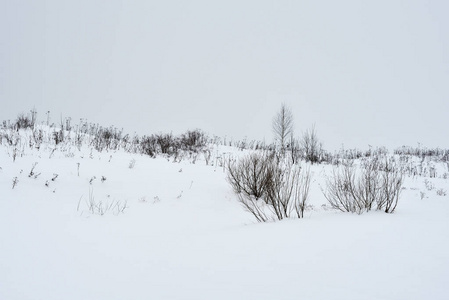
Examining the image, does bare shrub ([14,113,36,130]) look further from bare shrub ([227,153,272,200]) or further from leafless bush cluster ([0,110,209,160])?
bare shrub ([227,153,272,200])

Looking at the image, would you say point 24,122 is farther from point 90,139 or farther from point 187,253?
point 187,253

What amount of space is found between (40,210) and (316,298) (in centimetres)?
436

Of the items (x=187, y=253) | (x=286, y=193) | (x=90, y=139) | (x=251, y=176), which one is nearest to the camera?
(x=187, y=253)

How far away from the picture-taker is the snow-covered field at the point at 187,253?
6.03ft

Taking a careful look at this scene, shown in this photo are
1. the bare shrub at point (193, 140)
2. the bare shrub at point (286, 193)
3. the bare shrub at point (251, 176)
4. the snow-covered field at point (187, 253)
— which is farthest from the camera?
the bare shrub at point (193, 140)

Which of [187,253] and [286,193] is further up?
[286,193]

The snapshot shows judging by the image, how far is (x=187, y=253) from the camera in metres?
2.71

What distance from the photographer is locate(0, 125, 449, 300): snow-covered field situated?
1837 millimetres

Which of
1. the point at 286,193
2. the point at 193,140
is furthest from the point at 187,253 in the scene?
the point at 193,140

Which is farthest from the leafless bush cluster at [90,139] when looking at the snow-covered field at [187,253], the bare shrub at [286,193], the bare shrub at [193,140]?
the bare shrub at [286,193]

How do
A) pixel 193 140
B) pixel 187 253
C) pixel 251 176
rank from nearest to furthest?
1. pixel 187 253
2. pixel 251 176
3. pixel 193 140

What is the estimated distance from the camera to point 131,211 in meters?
4.98

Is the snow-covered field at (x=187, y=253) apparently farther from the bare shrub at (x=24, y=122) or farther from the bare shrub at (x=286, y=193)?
Answer: the bare shrub at (x=24, y=122)

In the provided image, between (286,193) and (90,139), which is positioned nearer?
(286,193)
